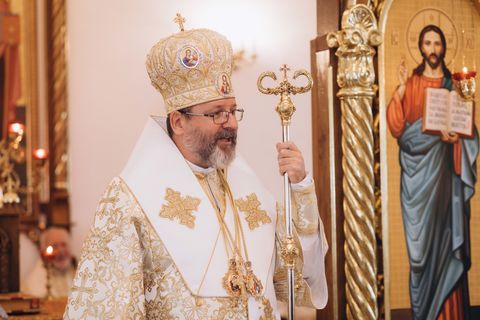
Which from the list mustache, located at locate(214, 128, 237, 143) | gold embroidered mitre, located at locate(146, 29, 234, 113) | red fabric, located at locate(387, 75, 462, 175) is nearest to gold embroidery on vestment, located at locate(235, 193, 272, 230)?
mustache, located at locate(214, 128, 237, 143)

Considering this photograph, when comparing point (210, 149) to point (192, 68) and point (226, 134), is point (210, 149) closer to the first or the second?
point (226, 134)

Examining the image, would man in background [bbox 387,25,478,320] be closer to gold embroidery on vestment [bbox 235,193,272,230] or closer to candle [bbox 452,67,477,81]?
candle [bbox 452,67,477,81]

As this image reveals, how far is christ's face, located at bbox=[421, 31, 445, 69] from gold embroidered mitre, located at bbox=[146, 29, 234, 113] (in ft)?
5.73

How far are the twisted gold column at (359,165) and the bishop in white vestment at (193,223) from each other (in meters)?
1.10

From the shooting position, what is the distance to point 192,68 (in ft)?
14.2

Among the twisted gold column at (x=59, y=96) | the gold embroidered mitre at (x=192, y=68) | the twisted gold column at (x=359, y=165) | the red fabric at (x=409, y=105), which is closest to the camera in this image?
→ the gold embroidered mitre at (x=192, y=68)

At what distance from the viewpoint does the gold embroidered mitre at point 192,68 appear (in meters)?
4.31

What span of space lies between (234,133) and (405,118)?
67.4 inches

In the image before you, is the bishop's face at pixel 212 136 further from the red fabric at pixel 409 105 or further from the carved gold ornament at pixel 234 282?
the red fabric at pixel 409 105

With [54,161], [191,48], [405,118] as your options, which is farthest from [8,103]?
[191,48]

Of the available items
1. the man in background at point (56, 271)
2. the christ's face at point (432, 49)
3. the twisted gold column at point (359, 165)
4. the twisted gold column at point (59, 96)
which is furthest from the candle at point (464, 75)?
the twisted gold column at point (59, 96)

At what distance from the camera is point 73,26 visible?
9086 millimetres

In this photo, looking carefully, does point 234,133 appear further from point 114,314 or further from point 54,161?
point 54,161

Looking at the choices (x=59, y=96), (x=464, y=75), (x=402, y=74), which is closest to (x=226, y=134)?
(x=402, y=74)
